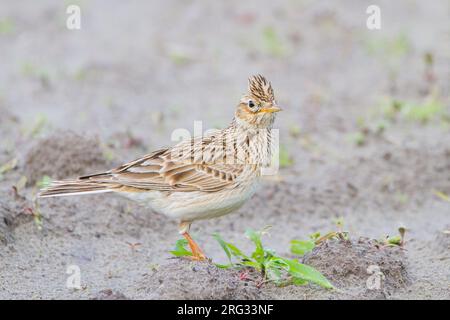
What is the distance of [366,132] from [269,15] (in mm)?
4184

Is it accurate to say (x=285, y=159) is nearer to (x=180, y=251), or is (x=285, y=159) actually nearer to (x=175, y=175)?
(x=175, y=175)

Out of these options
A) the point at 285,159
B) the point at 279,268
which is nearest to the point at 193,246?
the point at 279,268

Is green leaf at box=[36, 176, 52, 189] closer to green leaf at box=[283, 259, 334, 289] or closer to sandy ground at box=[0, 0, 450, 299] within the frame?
sandy ground at box=[0, 0, 450, 299]

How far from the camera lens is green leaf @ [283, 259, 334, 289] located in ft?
21.2

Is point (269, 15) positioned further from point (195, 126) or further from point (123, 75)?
point (195, 126)

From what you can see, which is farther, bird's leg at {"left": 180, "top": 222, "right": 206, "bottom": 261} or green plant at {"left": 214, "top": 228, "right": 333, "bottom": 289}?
bird's leg at {"left": 180, "top": 222, "right": 206, "bottom": 261}

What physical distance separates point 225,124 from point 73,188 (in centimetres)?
429

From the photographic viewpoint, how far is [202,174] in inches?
289

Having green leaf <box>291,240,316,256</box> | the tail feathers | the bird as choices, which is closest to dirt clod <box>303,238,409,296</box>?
green leaf <box>291,240,316,256</box>

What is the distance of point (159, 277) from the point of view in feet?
21.2

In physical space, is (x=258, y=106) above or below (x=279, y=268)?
above

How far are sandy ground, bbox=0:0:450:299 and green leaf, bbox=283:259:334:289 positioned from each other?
12 centimetres

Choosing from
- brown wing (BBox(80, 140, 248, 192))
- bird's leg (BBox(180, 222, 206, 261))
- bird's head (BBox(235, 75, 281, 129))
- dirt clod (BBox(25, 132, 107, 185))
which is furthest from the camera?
dirt clod (BBox(25, 132, 107, 185))

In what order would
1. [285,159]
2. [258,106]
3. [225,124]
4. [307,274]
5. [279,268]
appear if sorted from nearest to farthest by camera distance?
[307,274]
[279,268]
[258,106]
[285,159]
[225,124]
